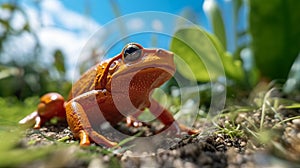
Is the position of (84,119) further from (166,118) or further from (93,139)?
(166,118)

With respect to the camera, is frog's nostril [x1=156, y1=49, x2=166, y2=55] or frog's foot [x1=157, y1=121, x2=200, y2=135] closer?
frog's nostril [x1=156, y1=49, x2=166, y2=55]

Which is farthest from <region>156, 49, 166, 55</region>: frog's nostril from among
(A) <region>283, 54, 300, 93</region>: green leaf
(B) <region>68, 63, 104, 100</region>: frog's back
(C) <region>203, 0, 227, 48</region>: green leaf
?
(C) <region>203, 0, 227, 48</region>: green leaf

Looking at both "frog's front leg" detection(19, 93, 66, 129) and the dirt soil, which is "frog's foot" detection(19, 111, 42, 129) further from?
the dirt soil

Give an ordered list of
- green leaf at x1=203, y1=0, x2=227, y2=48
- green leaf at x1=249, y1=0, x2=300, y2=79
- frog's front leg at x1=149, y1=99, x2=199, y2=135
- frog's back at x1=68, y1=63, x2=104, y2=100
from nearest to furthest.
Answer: frog's back at x1=68, y1=63, x2=104, y2=100 < frog's front leg at x1=149, y1=99, x2=199, y2=135 < green leaf at x1=249, y1=0, x2=300, y2=79 < green leaf at x1=203, y1=0, x2=227, y2=48

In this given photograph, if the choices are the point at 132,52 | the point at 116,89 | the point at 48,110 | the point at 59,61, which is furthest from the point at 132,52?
the point at 59,61

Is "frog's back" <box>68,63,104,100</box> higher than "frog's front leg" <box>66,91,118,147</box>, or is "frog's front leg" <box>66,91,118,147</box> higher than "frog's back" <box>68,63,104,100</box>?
"frog's back" <box>68,63,104,100</box>

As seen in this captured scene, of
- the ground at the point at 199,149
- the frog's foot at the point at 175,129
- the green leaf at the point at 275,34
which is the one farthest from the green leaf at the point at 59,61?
the frog's foot at the point at 175,129

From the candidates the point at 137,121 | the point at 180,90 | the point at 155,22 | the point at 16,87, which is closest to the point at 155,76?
the point at 155,22

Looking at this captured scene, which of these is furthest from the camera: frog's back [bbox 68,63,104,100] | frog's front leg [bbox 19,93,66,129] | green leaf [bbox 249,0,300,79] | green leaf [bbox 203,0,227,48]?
green leaf [bbox 203,0,227,48]
